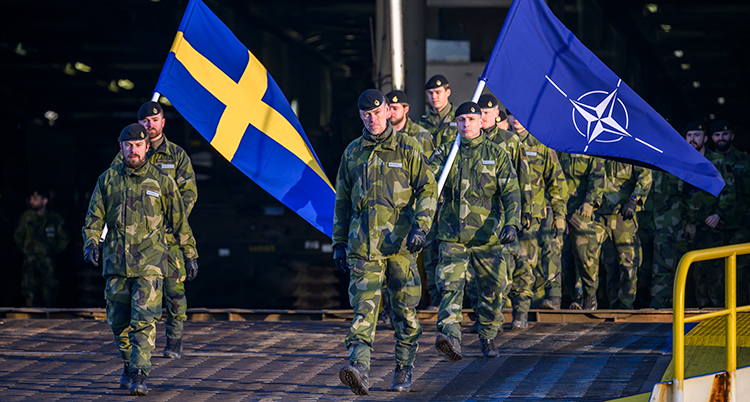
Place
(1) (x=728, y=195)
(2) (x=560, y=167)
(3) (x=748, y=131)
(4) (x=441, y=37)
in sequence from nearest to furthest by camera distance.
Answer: (2) (x=560, y=167)
(1) (x=728, y=195)
(3) (x=748, y=131)
(4) (x=441, y=37)

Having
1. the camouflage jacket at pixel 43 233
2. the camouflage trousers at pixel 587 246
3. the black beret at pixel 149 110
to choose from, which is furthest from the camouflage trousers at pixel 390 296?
the camouflage jacket at pixel 43 233

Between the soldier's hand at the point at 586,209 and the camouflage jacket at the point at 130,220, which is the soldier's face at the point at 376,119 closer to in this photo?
the camouflage jacket at the point at 130,220

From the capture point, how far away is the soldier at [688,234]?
36.5 ft

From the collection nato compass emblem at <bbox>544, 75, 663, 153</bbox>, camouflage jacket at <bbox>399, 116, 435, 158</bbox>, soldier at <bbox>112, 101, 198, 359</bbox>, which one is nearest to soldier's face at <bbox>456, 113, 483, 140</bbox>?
nato compass emblem at <bbox>544, 75, 663, 153</bbox>

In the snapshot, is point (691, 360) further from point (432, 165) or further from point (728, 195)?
point (728, 195)

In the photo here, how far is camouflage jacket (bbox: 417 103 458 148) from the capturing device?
995 centimetres

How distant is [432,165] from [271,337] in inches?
99.1

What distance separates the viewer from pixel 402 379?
704cm

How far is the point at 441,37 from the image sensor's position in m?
13.2

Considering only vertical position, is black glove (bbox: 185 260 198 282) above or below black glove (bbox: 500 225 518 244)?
→ below

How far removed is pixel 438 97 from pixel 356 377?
394cm

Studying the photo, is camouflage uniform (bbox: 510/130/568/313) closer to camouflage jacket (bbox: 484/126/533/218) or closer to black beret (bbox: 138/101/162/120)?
camouflage jacket (bbox: 484/126/533/218)

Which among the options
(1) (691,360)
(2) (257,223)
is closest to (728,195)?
(1) (691,360)

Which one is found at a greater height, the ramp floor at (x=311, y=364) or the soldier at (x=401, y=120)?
the soldier at (x=401, y=120)
